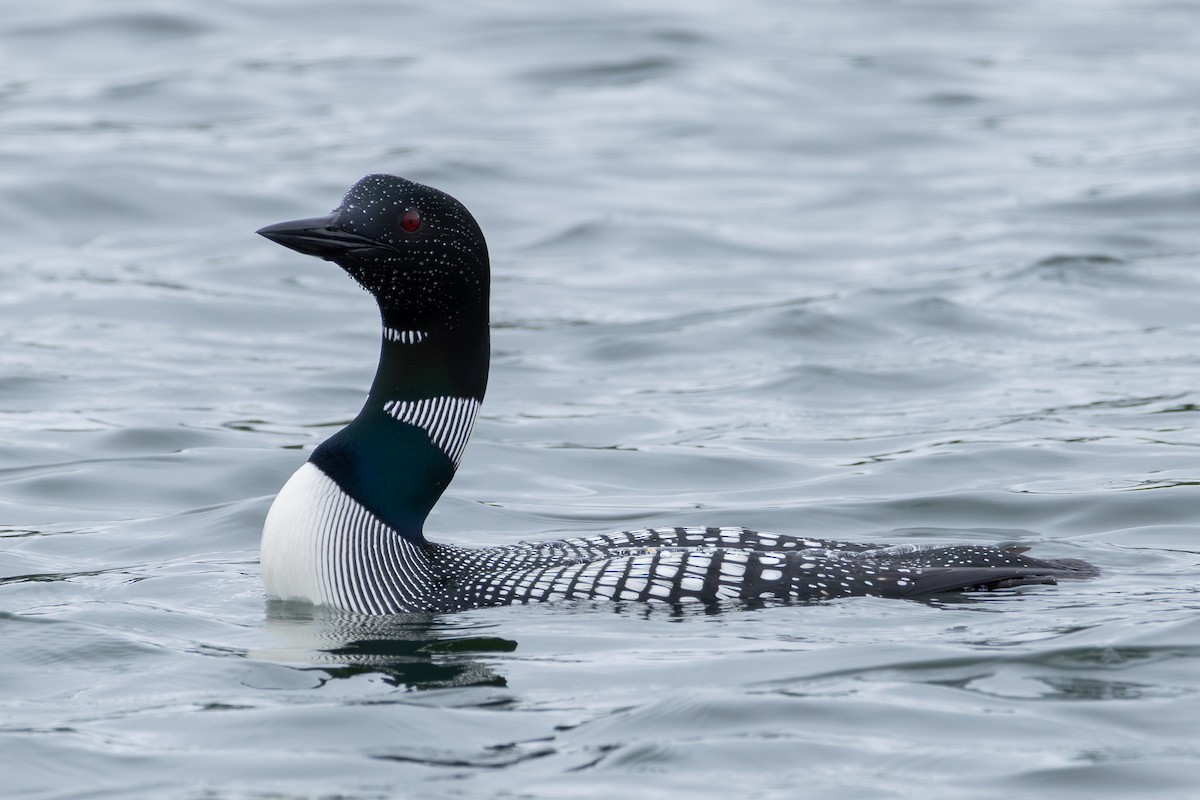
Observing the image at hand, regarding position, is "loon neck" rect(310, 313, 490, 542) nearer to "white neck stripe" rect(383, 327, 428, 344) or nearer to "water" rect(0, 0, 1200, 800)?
"white neck stripe" rect(383, 327, 428, 344)

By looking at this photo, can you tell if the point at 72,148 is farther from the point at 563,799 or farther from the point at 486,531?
the point at 563,799

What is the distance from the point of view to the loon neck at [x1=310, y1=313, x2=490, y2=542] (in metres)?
6.02

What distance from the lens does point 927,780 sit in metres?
4.54

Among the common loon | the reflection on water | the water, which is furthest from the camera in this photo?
the common loon

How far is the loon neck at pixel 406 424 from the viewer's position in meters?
6.02

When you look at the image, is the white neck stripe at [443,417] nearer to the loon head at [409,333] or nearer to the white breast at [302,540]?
the loon head at [409,333]

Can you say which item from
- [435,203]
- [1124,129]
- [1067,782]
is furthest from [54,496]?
[1124,129]

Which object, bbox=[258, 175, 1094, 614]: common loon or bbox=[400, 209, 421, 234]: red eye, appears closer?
bbox=[258, 175, 1094, 614]: common loon

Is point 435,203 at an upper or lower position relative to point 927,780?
upper

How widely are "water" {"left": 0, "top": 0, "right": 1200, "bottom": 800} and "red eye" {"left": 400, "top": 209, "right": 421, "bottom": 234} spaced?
44.0 inches

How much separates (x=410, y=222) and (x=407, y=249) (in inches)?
3.3

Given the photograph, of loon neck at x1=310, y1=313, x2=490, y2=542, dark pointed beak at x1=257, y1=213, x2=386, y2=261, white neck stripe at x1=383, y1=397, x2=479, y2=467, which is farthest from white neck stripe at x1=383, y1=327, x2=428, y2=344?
dark pointed beak at x1=257, y1=213, x2=386, y2=261

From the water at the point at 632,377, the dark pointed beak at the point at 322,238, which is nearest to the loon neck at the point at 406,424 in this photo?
the dark pointed beak at the point at 322,238

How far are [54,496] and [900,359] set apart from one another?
441 cm
